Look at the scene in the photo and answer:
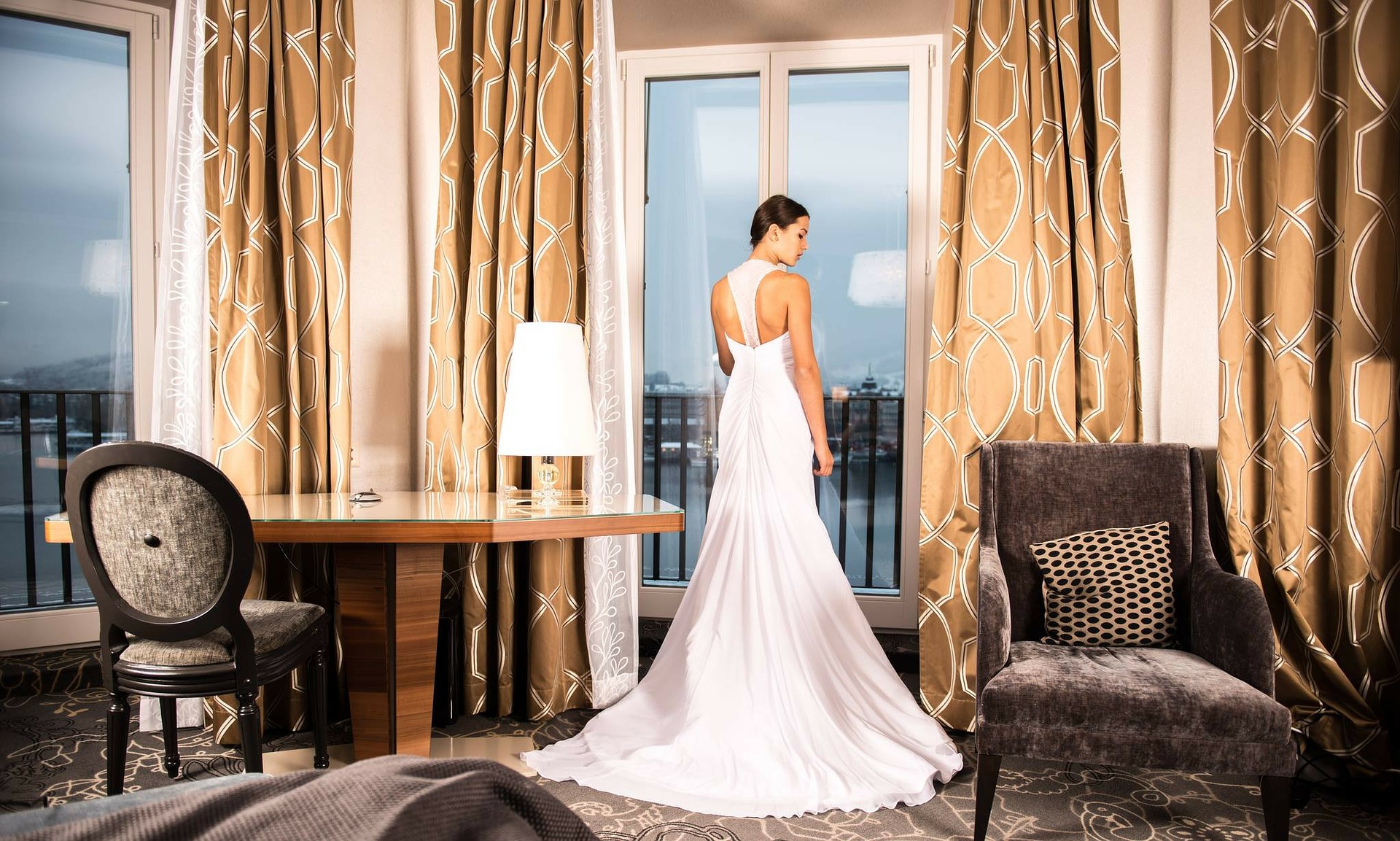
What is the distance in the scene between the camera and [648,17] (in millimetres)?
3207

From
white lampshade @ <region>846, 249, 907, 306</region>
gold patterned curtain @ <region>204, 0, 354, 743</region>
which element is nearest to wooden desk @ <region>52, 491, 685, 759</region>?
gold patterned curtain @ <region>204, 0, 354, 743</region>

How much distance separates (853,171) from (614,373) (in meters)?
1.45

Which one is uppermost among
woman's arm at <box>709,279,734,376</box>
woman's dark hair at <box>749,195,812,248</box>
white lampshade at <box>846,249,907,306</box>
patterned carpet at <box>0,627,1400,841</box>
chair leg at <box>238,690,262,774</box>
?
woman's dark hair at <box>749,195,812,248</box>

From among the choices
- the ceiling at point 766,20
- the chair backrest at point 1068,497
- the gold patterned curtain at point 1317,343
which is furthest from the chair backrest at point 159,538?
the gold patterned curtain at point 1317,343

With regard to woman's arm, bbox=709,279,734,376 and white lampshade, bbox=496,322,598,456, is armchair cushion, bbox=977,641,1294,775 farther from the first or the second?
woman's arm, bbox=709,279,734,376

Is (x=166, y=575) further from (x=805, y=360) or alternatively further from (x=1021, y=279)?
(x=1021, y=279)

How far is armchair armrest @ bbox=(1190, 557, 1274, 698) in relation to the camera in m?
1.88

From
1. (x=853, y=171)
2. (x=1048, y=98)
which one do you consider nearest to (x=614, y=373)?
(x=853, y=171)

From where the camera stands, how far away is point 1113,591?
2215mm

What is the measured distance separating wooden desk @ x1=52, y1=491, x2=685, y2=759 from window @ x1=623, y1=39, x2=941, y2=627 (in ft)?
4.11

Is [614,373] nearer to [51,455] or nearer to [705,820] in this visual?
[705,820]

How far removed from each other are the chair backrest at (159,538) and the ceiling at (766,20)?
2.32m

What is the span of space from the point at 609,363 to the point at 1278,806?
85.8 inches

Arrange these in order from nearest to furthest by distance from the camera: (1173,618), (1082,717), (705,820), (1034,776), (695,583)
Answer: (1082,717), (705,820), (1173,618), (1034,776), (695,583)
